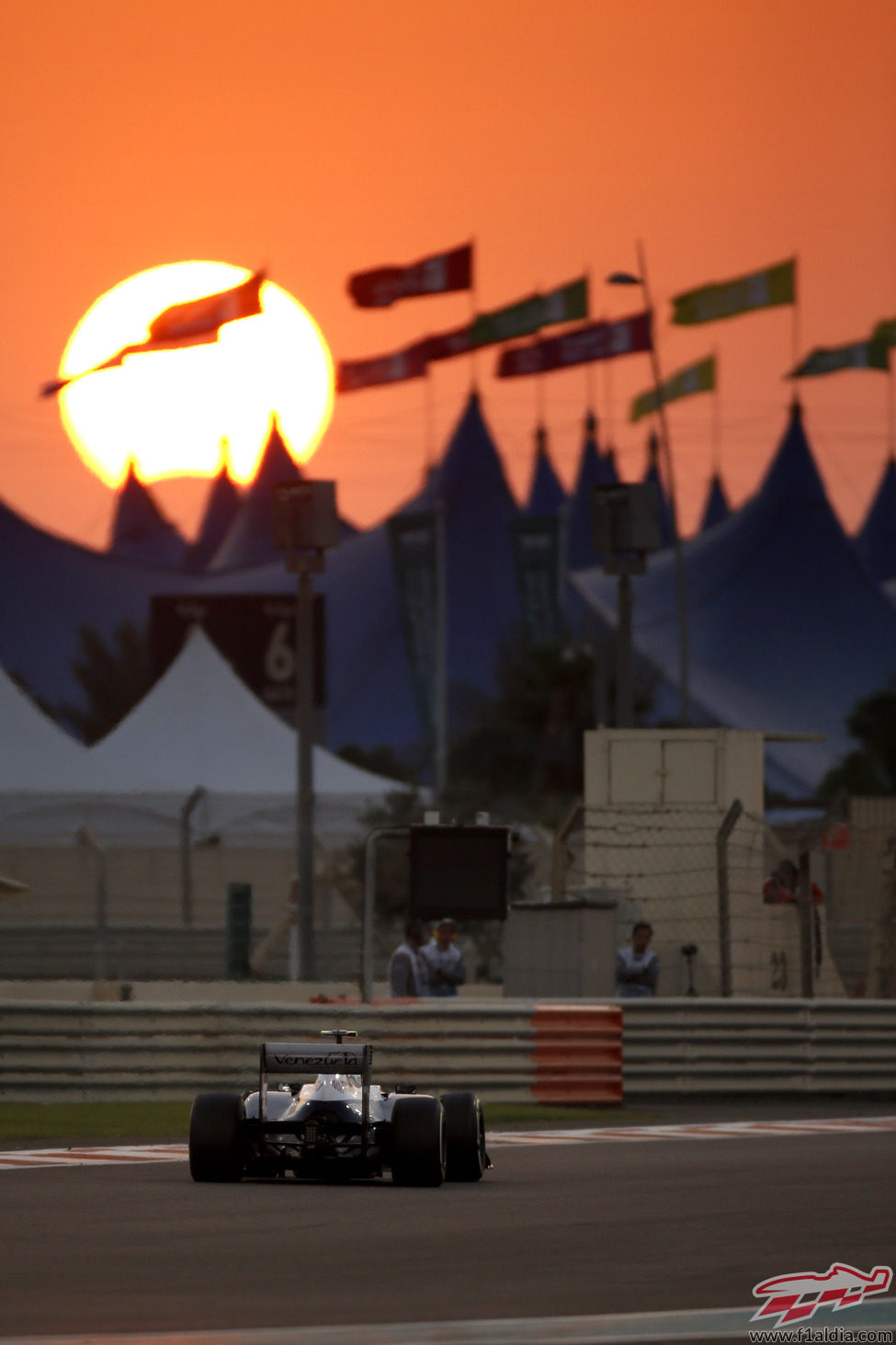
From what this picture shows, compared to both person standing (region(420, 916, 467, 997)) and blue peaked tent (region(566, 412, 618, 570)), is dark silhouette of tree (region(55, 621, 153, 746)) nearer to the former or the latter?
blue peaked tent (region(566, 412, 618, 570))

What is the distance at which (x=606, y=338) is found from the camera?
5522 centimetres

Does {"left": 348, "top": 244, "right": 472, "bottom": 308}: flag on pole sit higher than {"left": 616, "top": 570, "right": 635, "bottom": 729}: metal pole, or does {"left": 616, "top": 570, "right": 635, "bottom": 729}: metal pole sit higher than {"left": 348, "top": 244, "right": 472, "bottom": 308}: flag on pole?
{"left": 348, "top": 244, "right": 472, "bottom": 308}: flag on pole

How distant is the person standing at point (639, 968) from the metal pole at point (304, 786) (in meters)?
3.78

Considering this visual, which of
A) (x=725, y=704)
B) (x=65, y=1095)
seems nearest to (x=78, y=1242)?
(x=65, y=1095)

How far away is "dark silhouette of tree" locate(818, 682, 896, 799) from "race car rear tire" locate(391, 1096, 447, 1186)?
59.1m

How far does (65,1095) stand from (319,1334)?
10603 millimetres

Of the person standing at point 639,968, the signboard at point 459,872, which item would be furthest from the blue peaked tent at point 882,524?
the signboard at point 459,872

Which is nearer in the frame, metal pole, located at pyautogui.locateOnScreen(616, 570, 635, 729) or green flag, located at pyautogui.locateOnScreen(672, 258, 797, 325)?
metal pole, located at pyautogui.locateOnScreen(616, 570, 635, 729)

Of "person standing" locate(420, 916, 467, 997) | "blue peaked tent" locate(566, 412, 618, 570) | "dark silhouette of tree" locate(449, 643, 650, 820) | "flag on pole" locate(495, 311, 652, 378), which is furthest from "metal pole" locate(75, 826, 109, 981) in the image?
"blue peaked tent" locate(566, 412, 618, 570)

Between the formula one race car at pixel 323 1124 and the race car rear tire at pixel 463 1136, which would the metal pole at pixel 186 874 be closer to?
the race car rear tire at pixel 463 1136

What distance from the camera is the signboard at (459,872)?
1714 centimetres

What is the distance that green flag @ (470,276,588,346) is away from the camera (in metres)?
56.0

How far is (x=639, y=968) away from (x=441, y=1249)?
37.5 ft

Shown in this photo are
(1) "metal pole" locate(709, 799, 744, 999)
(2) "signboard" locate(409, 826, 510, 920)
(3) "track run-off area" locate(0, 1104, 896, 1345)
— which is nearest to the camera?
(3) "track run-off area" locate(0, 1104, 896, 1345)
